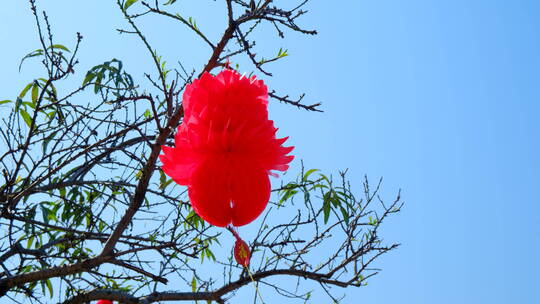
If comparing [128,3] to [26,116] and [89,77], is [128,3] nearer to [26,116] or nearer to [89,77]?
[89,77]

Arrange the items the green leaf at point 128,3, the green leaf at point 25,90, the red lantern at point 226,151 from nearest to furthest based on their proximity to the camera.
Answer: the red lantern at point 226,151 → the green leaf at point 128,3 → the green leaf at point 25,90

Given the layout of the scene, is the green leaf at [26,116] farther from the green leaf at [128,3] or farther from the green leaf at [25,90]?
the green leaf at [128,3]

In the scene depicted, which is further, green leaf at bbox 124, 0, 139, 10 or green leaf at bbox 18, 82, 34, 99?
green leaf at bbox 18, 82, 34, 99

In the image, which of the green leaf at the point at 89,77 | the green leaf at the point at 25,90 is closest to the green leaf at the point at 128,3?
the green leaf at the point at 89,77

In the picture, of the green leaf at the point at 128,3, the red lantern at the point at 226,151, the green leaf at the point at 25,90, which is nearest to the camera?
the red lantern at the point at 226,151

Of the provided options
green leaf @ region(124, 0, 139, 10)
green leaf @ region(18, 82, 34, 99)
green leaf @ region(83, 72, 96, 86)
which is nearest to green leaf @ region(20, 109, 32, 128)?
green leaf @ region(18, 82, 34, 99)

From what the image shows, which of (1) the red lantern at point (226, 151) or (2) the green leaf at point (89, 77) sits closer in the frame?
(1) the red lantern at point (226, 151)

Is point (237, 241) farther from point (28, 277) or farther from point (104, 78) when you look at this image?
point (104, 78)

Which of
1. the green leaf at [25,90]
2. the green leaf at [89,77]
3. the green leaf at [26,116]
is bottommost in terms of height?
the green leaf at [26,116]

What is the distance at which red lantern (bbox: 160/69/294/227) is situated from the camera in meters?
1.04

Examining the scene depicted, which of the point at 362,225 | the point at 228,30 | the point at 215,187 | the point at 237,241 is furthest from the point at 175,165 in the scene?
the point at 362,225

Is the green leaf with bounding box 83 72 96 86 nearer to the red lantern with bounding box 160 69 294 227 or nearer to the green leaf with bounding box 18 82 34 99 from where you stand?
the green leaf with bounding box 18 82 34 99

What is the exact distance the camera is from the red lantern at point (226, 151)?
1.04 m

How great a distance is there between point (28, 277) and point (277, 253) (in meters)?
0.91
